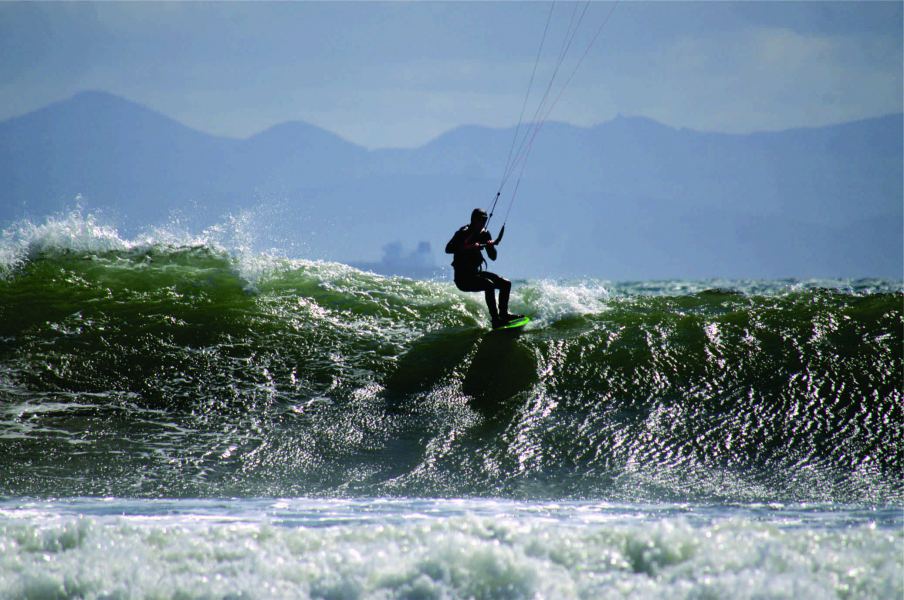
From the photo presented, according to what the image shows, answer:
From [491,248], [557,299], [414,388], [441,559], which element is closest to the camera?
[441,559]

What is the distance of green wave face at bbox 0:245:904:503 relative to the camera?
639 cm

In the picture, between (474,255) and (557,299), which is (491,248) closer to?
(474,255)

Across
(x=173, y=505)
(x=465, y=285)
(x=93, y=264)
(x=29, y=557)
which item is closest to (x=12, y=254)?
(x=93, y=264)

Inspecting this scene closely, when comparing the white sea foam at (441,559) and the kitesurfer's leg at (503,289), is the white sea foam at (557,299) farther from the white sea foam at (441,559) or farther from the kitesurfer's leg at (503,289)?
the white sea foam at (441,559)

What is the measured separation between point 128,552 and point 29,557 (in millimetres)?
502

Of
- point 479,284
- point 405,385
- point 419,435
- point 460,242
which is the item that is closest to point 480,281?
point 479,284

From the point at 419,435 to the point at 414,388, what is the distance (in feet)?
3.57

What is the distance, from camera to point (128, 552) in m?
4.10

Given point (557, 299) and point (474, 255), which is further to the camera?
point (557, 299)

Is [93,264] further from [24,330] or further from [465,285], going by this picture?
[465,285]

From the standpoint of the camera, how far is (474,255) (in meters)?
9.44

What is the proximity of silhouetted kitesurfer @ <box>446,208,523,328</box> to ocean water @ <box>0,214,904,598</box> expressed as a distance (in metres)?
0.66

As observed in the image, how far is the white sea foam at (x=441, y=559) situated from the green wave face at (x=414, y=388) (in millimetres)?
1475

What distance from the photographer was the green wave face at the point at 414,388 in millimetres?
6387
